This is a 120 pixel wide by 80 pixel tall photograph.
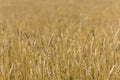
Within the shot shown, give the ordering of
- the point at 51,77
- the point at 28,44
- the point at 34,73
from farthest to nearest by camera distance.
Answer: the point at 28,44, the point at 34,73, the point at 51,77

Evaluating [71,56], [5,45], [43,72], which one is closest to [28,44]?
[5,45]

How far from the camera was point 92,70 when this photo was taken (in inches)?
69.8

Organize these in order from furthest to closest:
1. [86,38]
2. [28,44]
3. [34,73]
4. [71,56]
→ [86,38]
[28,44]
[71,56]
[34,73]

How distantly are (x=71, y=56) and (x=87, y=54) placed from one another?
0.16 meters

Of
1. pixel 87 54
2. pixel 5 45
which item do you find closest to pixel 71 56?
pixel 87 54

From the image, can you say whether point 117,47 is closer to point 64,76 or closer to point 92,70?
point 92,70

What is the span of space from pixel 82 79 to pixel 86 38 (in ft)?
3.14

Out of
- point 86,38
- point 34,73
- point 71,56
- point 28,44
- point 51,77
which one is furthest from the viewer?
point 86,38

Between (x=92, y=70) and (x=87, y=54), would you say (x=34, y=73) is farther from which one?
(x=87, y=54)

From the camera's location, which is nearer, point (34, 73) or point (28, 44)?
point (34, 73)

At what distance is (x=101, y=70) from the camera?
1.77 metres

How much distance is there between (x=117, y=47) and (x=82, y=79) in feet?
1.51

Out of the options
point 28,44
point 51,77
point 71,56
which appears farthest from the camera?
point 28,44

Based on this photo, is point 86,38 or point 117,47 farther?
point 86,38
